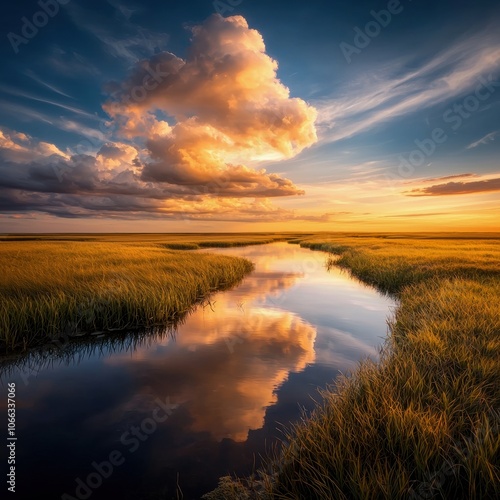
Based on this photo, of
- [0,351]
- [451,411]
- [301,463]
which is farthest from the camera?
[0,351]

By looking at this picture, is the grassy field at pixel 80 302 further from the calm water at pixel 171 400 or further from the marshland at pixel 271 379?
the calm water at pixel 171 400

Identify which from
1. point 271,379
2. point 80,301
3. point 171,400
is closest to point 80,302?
point 80,301

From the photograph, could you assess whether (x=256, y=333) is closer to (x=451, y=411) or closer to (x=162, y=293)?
(x=162, y=293)

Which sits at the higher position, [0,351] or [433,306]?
[433,306]

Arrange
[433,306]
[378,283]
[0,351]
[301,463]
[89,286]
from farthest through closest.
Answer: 1. [378,283]
2. [89,286]
3. [433,306]
4. [0,351]
5. [301,463]

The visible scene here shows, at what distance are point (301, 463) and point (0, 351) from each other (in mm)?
9234

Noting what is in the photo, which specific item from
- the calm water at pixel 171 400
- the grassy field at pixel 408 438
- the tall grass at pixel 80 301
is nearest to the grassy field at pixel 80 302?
the tall grass at pixel 80 301

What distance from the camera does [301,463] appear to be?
3.66 meters

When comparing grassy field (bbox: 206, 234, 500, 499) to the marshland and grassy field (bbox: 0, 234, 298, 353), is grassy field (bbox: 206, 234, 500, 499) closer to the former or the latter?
the marshland

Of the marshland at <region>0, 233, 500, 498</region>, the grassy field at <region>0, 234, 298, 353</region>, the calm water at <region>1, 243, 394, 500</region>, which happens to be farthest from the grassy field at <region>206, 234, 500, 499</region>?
the grassy field at <region>0, 234, 298, 353</region>

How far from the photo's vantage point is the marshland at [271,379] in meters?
3.58

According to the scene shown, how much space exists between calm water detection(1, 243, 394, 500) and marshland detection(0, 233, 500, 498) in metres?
0.04

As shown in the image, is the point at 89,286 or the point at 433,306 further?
the point at 89,286

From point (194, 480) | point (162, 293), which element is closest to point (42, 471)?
Result: point (194, 480)
